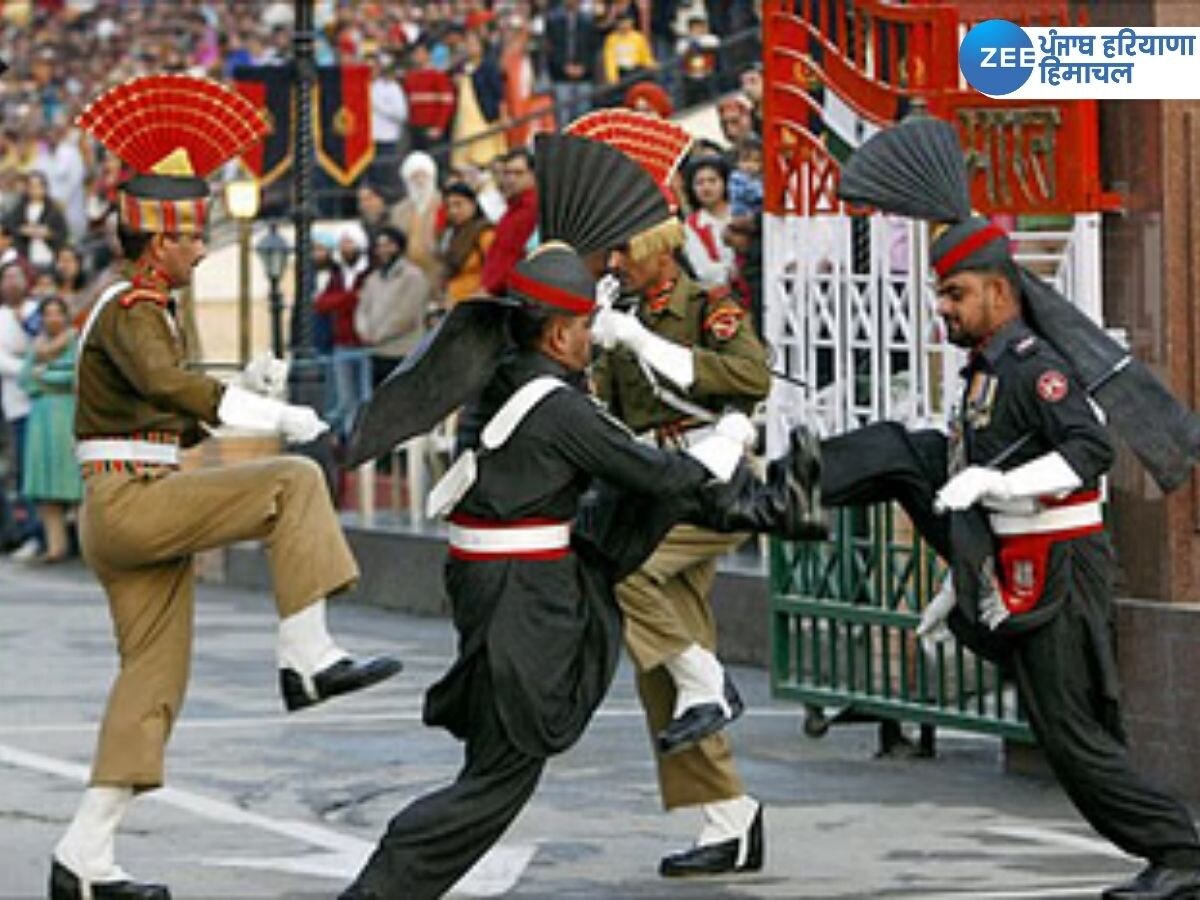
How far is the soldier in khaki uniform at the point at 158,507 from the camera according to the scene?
11117mm

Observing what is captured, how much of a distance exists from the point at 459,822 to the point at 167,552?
133 centimetres

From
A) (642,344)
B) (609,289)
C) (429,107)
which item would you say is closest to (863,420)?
(609,289)

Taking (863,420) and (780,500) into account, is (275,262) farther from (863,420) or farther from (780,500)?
(780,500)

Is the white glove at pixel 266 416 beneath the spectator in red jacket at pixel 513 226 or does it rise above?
beneath

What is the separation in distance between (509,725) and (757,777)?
375 cm

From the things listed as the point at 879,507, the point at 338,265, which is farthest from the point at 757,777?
the point at 338,265

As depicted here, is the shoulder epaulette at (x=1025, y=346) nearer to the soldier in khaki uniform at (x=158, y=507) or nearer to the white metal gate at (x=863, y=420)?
the soldier in khaki uniform at (x=158, y=507)

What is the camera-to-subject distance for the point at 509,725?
34.7 feet

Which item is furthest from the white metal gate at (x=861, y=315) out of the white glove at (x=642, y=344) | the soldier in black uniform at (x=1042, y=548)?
the white glove at (x=642, y=344)

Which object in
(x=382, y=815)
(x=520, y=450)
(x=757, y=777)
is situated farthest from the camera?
(x=757, y=777)

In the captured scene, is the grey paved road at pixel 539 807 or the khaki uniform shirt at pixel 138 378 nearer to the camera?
the khaki uniform shirt at pixel 138 378

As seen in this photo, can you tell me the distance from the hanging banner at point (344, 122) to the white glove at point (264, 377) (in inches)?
736

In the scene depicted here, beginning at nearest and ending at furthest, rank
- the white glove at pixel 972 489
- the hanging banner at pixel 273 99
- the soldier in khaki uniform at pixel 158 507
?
the white glove at pixel 972 489 → the soldier in khaki uniform at pixel 158 507 → the hanging banner at pixel 273 99

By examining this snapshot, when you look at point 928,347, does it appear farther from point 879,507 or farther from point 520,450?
point 520,450
